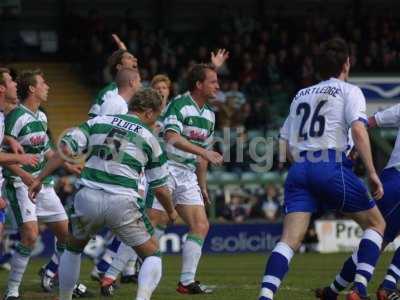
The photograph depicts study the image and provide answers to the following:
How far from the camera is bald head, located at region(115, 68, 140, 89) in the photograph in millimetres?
12438

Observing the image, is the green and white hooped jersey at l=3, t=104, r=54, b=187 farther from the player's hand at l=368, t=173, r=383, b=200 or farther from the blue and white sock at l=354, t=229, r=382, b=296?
the player's hand at l=368, t=173, r=383, b=200

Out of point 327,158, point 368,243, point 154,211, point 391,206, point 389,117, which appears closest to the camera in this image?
point 327,158

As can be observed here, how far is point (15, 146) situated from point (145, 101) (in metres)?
2.31

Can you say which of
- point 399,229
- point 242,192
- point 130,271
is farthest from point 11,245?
point 399,229

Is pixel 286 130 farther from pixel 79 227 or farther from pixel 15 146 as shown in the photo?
pixel 15 146

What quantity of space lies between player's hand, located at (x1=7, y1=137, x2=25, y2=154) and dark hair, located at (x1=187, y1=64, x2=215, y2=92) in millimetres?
2240

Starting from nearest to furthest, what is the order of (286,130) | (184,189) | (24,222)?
(286,130) → (24,222) → (184,189)

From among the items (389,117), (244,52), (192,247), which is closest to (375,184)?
(389,117)

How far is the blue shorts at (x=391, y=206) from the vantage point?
36.1 ft

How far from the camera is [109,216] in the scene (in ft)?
32.6

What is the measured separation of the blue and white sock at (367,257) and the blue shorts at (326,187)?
29cm

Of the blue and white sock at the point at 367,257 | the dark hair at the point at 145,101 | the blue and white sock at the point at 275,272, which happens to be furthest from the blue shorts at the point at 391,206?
the dark hair at the point at 145,101

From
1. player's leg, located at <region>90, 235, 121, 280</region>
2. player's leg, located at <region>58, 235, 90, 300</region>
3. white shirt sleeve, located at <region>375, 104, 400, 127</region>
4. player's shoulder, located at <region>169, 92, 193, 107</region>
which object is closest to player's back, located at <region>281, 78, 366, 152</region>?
white shirt sleeve, located at <region>375, 104, 400, 127</region>

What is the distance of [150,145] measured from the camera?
998cm
